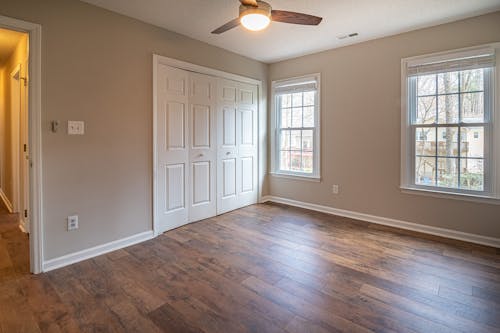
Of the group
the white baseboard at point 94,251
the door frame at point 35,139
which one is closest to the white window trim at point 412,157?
the white baseboard at point 94,251

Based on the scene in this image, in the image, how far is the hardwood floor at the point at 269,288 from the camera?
178 centimetres

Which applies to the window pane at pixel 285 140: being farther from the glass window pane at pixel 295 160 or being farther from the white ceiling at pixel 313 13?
the white ceiling at pixel 313 13

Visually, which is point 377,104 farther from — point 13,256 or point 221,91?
point 13,256

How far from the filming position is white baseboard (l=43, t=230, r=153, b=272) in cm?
253

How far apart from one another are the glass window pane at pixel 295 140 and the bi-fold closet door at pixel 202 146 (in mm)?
628

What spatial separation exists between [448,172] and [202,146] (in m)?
3.05

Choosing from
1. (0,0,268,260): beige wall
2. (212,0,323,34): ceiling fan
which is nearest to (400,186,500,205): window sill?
(212,0,323,34): ceiling fan

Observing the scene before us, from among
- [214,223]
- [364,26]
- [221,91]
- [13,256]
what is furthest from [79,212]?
[364,26]

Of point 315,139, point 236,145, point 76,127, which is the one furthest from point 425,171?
point 76,127

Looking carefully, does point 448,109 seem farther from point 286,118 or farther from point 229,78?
point 229,78

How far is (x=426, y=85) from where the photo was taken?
11.1ft

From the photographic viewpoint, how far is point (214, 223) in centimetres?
380

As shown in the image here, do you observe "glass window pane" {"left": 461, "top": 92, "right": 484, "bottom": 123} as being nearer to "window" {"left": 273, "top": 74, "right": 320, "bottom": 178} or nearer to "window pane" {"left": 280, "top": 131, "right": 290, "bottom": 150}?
"window" {"left": 273, "top": 74, "right": 320, "bottom": 178}

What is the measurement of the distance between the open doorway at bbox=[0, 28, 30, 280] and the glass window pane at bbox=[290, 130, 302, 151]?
11.4 feet
